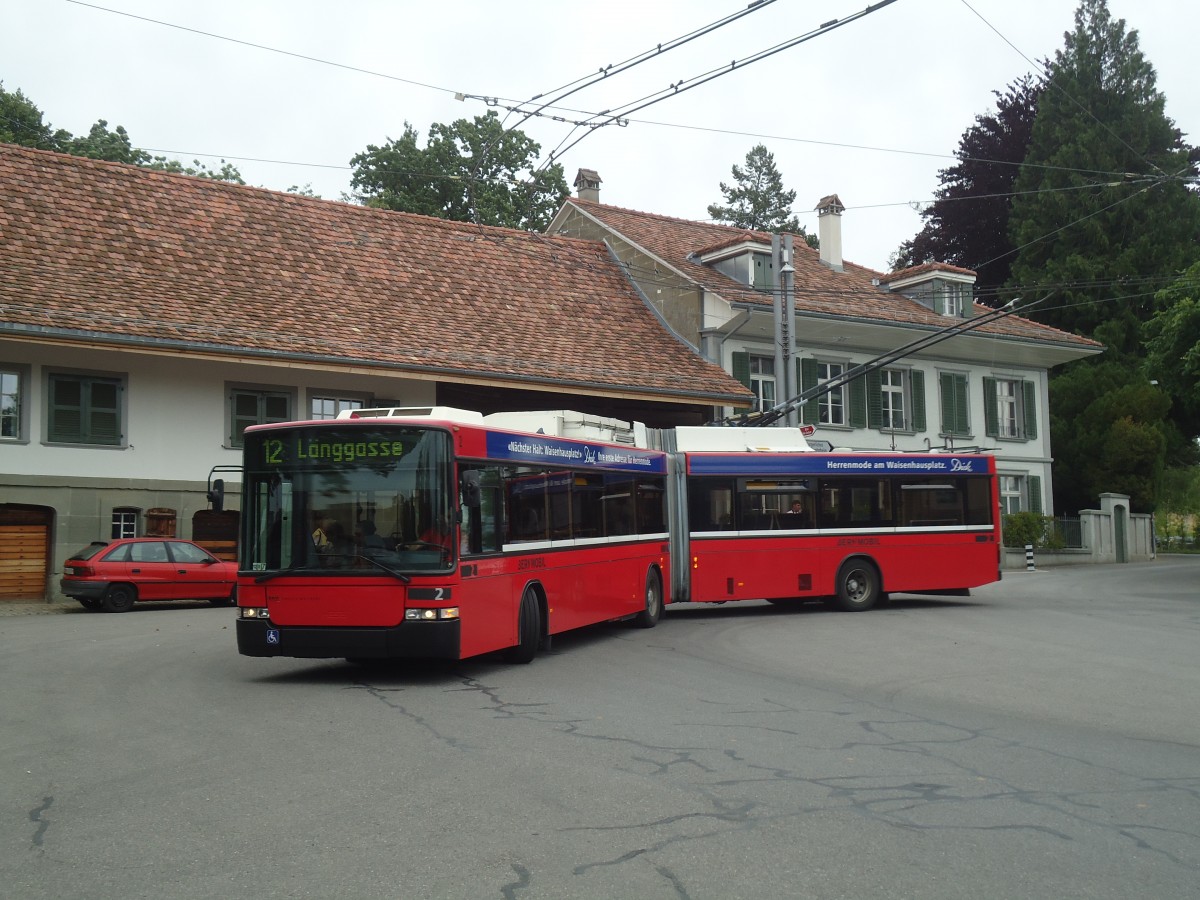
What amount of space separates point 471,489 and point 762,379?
24.6 metres

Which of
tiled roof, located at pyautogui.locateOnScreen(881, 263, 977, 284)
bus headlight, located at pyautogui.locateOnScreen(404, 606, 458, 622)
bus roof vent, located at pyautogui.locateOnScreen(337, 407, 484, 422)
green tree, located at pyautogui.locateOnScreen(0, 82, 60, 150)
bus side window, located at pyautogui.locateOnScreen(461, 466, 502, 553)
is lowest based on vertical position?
bus headlight, located at pyautogui.locateOnScreen(404, 606, 458, 622)

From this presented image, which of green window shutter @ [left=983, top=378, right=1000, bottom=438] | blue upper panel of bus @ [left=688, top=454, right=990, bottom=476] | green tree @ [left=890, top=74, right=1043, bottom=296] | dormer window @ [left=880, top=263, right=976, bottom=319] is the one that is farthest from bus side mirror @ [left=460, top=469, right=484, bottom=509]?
green tree @ [left=890, top=74, right=1043, bottom=296]

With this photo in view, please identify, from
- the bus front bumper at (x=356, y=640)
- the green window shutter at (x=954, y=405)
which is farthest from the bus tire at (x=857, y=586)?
the green window shutter at (x=954, y=405)

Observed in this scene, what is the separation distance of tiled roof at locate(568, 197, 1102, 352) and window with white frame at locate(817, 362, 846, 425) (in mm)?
1916

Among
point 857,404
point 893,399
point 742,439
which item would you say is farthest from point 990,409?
point 742,439

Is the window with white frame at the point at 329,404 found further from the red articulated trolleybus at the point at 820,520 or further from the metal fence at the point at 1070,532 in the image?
the metal fence at the point at 1070,532

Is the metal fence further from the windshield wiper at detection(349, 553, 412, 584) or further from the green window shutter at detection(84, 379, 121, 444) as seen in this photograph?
the windshield wiper at detection(349, 553, 412, 584)

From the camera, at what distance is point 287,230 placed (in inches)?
1198

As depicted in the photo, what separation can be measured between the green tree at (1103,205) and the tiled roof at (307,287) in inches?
1012

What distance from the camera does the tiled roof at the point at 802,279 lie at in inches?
1405

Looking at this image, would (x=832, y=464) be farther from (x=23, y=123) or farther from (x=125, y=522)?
(x=23, y=123)

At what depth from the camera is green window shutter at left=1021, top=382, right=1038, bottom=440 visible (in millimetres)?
42938

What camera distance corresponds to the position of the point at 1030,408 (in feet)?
141

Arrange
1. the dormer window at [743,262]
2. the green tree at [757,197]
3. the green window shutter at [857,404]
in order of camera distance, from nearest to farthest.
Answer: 1. the dormer window at [743,262]
2. the green window shutter at [857,404]
3. the green tree at [757,197]
